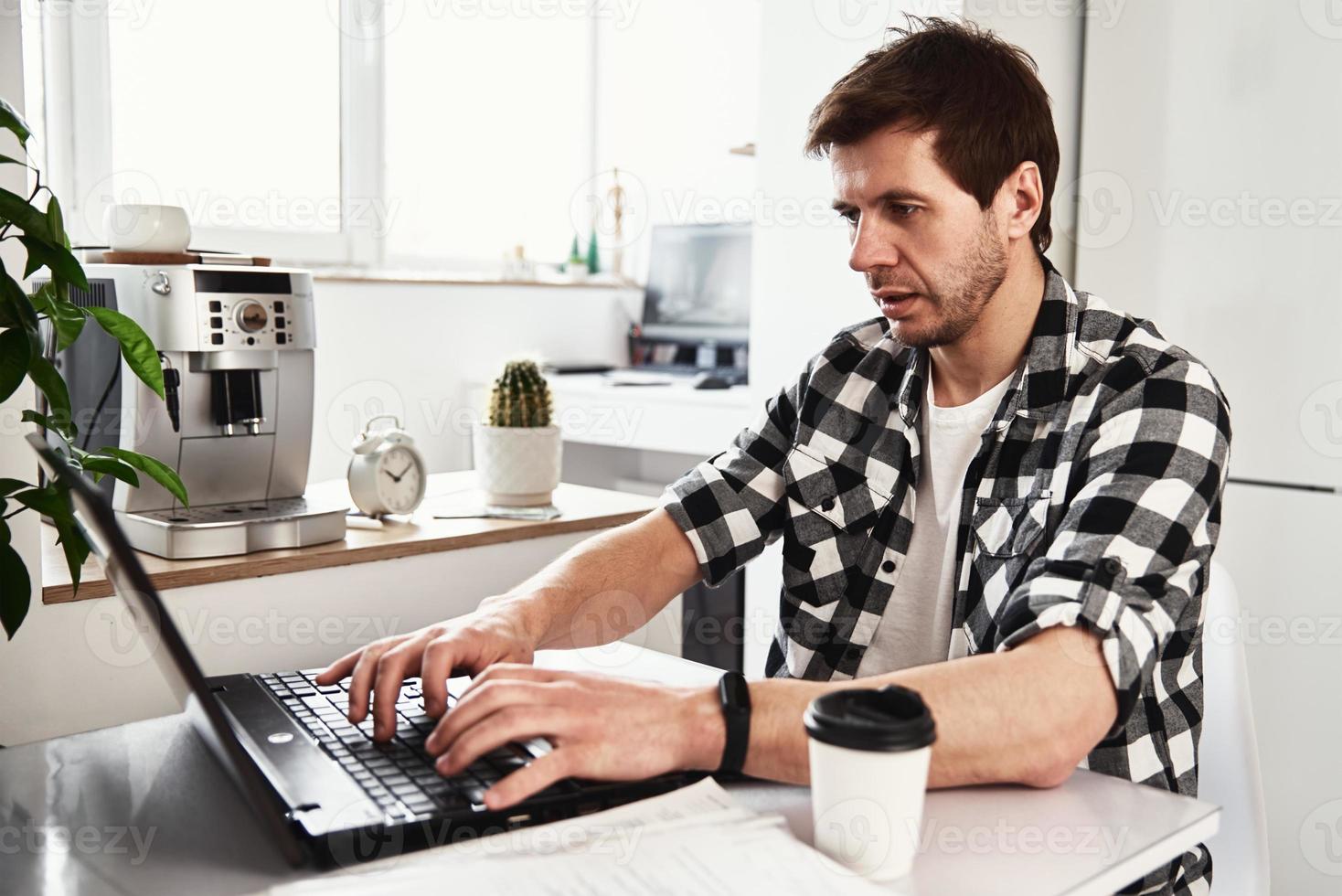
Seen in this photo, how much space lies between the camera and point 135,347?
1087 mm

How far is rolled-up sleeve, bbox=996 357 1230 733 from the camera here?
872 mm

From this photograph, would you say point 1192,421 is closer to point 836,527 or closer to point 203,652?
point 836,527

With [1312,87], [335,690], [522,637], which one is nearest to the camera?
[335,690]

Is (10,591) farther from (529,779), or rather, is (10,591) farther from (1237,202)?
(1237,202)

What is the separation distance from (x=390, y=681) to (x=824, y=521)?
586mm

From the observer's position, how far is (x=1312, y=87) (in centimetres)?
181

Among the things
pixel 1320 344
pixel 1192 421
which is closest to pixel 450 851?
pixel 1192 421

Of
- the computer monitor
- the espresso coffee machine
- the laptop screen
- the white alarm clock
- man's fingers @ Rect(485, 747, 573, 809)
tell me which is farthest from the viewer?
the computer monitor

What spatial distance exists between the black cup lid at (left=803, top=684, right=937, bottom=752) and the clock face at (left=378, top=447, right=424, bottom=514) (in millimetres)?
1107

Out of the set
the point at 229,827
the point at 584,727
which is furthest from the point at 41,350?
the point at 584,727

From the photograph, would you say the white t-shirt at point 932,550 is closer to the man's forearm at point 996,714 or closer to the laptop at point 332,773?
the man's forearm at point 996,714

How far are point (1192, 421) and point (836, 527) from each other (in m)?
0.42

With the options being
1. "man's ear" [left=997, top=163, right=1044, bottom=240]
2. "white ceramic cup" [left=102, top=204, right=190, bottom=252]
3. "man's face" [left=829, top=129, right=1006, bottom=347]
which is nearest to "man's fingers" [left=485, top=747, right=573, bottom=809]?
"man's face" [left=829, top=129, right=1006, bottom=347]

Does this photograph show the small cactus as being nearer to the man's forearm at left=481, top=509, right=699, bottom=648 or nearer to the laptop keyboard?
the man's forearm at left=481, top=509, right=699, bottom=648
